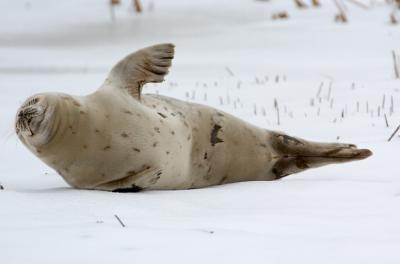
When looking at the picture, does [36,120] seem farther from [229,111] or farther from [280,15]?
[280,15]

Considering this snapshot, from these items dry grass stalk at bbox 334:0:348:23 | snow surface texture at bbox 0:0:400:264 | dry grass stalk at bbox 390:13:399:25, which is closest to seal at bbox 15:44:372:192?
snow surface texture at bbox 0:0:400:264

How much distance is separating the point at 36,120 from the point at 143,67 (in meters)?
0.74

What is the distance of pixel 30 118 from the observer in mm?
3070

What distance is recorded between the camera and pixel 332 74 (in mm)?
8258

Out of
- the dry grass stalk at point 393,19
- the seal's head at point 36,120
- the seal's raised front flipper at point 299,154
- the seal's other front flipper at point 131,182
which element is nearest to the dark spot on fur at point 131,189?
the seal's other front flipper at point 131,182

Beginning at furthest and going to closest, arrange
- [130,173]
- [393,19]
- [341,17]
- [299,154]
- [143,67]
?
1. [341,17]
2. [393,19]
3. [299,154]
4. [143,67]
5. [130,173]

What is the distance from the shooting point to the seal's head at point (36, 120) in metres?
3.07

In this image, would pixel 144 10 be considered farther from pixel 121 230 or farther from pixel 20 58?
pixel 121 230

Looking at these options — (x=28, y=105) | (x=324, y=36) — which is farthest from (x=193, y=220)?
(x=324, y=36)

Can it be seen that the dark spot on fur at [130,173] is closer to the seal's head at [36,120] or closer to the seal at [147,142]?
the seal at [147,142]

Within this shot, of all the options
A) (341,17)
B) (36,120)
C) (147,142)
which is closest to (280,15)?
(341,17)

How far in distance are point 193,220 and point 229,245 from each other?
49 cm

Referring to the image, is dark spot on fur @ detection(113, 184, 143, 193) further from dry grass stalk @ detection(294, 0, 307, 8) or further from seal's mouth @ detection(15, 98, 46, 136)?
dry grass stalk @ detection(294, 0, 307, 8)

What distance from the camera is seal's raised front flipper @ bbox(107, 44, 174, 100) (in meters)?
3.59
